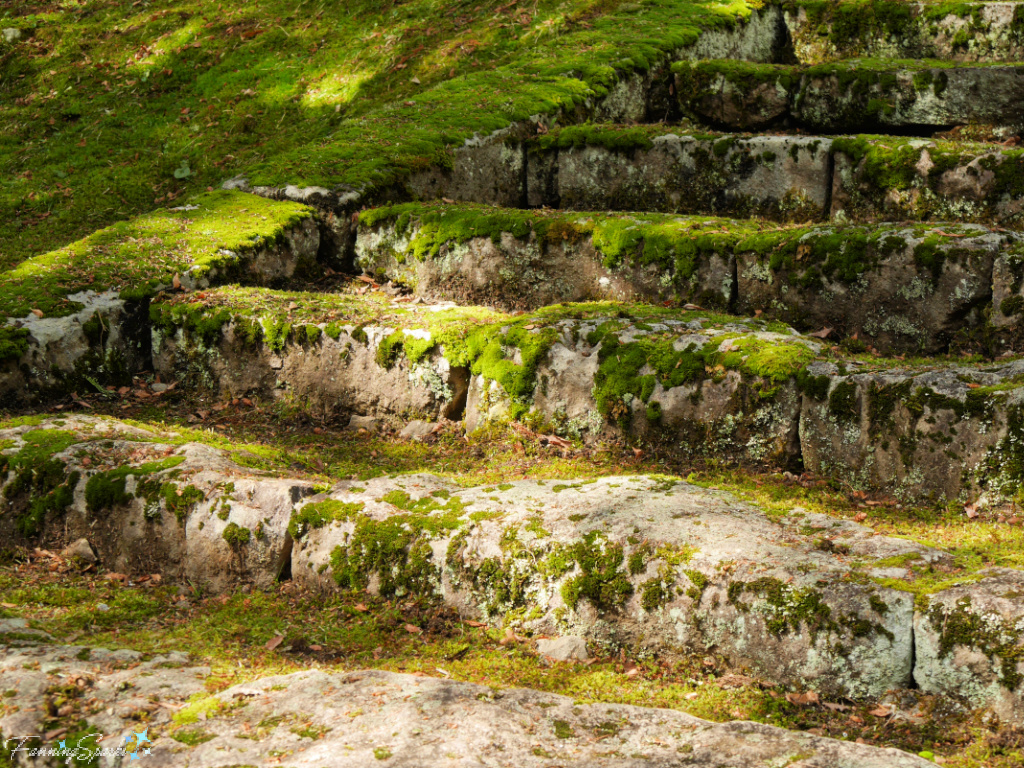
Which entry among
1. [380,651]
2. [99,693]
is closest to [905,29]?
[380,651]

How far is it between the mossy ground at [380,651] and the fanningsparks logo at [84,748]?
0.19 m

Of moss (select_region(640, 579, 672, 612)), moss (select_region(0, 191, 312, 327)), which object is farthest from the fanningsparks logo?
moss (select_region(0, 191, 312, 327))

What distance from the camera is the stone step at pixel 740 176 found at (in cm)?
862

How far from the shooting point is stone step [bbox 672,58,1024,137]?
34.2 feet

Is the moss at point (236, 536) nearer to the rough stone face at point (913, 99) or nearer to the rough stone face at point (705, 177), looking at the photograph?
the rough stone face at point (705, 177)

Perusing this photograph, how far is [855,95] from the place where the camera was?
36.3 ft

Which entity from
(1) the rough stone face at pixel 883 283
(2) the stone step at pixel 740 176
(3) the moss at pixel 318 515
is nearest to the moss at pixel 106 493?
(3) the moss at pixel 318 515

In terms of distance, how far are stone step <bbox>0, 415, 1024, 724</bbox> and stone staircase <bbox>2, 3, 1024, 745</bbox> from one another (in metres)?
0.05

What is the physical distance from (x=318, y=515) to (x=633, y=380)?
2853mm

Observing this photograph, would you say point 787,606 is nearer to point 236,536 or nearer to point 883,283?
point 236,536

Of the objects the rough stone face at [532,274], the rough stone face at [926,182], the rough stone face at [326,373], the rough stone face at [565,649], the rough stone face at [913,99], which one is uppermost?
the rough stone face at [913,99]

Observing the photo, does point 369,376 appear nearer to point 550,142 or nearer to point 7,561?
point 7,561

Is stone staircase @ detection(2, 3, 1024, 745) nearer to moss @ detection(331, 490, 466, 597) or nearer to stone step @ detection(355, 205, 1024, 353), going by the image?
stone step @ detection(355, 205, 1024, 353)

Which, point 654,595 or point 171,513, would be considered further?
point 171,513
